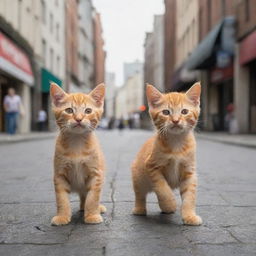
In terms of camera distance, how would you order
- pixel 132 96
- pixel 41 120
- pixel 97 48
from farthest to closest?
pixel 132 96
pixel 97 48
pixel 41 120

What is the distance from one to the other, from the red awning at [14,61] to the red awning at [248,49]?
1108 centimetres

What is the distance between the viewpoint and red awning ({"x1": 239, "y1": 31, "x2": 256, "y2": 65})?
20703 millimetres

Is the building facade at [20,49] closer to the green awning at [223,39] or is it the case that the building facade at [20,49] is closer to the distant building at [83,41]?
the green awning at [223,39]

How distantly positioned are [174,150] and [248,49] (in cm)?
1933

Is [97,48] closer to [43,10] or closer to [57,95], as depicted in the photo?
[43,10]

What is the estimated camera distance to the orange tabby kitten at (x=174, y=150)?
3316mm

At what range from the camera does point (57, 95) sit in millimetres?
3354

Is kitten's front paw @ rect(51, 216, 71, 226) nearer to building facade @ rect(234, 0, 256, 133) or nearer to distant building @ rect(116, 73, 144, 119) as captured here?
building facade @ rect(234, 0, 256, 133)

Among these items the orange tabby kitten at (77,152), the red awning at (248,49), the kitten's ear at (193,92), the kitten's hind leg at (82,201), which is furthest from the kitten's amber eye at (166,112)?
the red awning at (248,49)

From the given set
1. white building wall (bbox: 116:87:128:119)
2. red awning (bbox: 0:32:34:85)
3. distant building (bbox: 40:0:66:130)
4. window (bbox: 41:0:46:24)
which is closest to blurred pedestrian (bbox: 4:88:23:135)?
red awning (bbox: 0:32:34:85)

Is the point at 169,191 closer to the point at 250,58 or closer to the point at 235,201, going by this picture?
the point at 235,201

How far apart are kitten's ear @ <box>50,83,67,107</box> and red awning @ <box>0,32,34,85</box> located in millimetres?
17163

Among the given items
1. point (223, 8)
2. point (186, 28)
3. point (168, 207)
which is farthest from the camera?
point (186, 28)

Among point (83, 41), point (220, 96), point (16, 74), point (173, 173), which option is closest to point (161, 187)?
point (173, 173)
